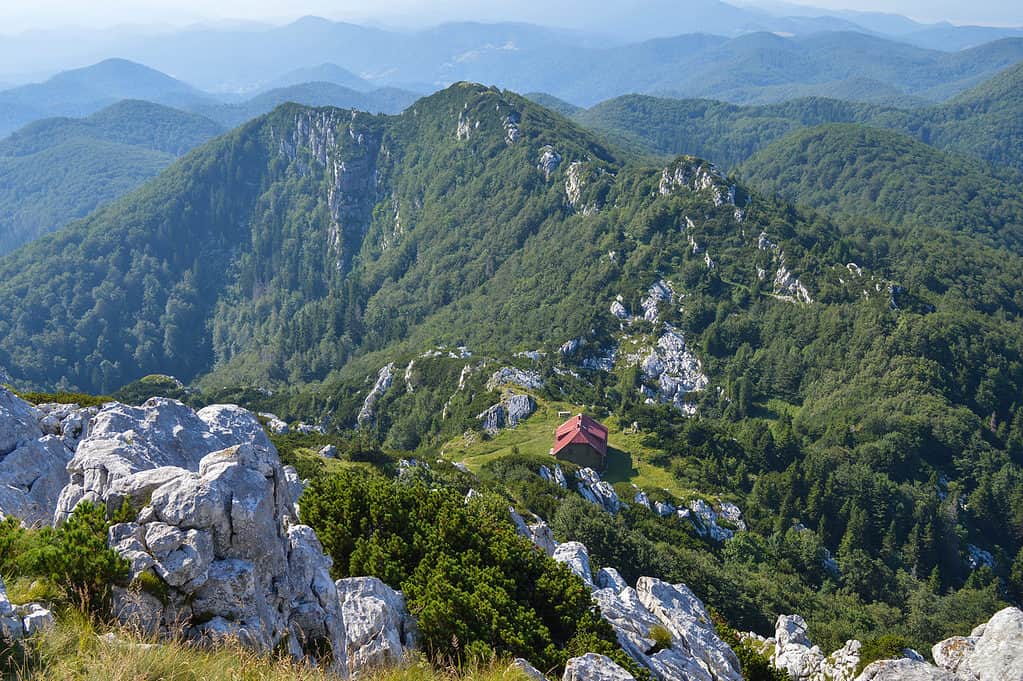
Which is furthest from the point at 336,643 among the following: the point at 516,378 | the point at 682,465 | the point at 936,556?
the point at 516,378

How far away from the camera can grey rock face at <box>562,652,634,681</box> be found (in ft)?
55.5

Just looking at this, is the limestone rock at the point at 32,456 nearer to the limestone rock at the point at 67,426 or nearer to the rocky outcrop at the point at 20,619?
the limestone rock at the point at 67,426

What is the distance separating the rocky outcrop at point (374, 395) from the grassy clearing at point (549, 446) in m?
35.1

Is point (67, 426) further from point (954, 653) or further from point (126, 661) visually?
point (954, 653)

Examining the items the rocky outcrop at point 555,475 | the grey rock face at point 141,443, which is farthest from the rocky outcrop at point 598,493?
the grey rock face at point 141,443

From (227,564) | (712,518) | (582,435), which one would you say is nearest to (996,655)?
(227,564)

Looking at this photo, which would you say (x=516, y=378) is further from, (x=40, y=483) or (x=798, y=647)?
(x=40, y=483)

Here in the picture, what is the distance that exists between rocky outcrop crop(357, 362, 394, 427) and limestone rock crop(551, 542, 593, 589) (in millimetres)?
100281

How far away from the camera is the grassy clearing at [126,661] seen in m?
10.6

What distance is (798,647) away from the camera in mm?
42688

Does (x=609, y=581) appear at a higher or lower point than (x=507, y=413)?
higher

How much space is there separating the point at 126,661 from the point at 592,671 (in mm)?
11446

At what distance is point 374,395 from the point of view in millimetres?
141750

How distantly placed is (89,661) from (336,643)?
6.72 metres
